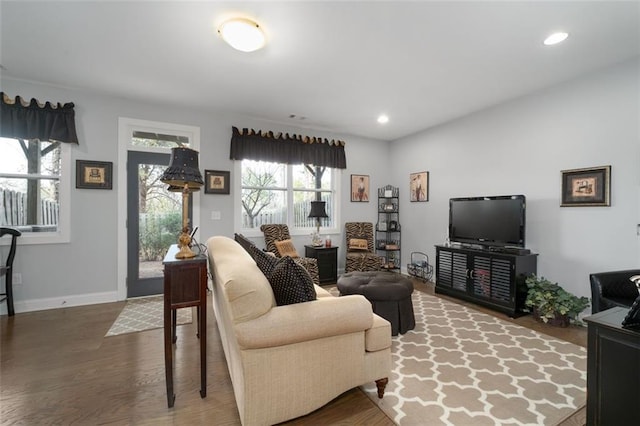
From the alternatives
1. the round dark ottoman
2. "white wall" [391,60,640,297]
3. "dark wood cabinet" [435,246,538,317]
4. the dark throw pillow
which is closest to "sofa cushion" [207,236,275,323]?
the dark throw pillow

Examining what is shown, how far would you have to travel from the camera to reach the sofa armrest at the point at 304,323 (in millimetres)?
1381

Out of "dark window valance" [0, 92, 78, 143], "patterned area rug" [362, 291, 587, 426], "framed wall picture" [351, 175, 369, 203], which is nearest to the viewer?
"patterned area rug" [362, 291, 587, 426]

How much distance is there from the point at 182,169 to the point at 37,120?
2903mm

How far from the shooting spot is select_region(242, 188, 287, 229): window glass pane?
14.9ft

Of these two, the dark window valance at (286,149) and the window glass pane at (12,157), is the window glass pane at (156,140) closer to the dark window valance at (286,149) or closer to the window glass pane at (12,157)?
the dark window valance at (286,149)

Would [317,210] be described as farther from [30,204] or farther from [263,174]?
[30,204]

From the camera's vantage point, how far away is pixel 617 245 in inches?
109

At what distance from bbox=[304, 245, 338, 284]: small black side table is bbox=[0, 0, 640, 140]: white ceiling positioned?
229cm

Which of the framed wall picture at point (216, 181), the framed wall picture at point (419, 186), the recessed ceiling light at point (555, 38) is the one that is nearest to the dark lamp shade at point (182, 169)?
the framed wall picture at point (216, 181)

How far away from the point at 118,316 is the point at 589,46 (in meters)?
5.54

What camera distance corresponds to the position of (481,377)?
200 cm

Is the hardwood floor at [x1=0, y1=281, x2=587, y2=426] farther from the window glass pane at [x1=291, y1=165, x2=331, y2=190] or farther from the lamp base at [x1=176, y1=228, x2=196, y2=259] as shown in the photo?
the window glass pane at [x1=291, y1=165, x2=331, y2=190]

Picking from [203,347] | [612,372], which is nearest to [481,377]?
[612,372]

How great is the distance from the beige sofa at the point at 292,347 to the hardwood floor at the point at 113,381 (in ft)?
0.70
